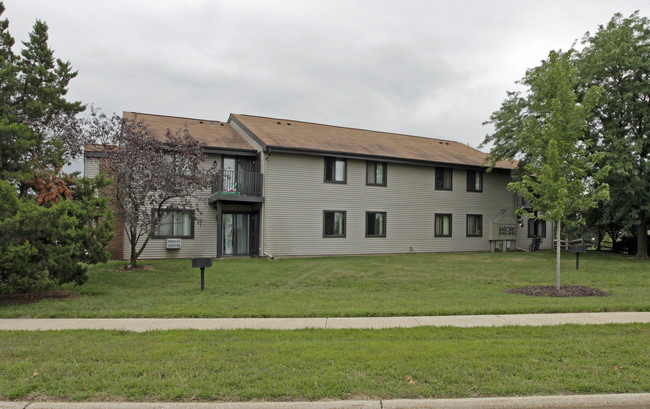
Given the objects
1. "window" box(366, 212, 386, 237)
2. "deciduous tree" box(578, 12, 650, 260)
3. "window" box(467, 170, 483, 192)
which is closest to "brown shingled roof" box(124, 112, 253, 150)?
"window" box(366, 212, 386, 237)

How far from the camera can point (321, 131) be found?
26.2 meters

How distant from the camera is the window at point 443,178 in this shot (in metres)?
25.7

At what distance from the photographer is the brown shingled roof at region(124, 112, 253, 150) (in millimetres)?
21406

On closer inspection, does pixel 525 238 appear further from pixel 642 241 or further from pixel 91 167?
pixel 91 167

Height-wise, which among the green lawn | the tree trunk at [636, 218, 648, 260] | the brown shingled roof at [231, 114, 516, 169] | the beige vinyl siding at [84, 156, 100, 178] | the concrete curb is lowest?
the green lawn

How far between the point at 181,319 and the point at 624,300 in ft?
29.6

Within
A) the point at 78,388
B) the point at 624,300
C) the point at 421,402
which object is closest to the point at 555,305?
the point at 624,300

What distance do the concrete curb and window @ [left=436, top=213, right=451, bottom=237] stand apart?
850 inches

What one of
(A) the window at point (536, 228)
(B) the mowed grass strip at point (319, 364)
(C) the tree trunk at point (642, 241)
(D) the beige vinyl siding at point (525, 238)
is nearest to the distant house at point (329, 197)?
(D) the beige vinyl siding at point (525, 238)

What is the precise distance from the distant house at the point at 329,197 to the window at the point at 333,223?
0.16 feet

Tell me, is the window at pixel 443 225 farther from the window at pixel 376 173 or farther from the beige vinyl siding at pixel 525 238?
the beige vinyl siding at pixel 525 238

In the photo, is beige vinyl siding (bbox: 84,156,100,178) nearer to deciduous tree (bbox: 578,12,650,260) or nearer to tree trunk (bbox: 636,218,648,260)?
deciduous tree (bbox: 578,12,650,260)

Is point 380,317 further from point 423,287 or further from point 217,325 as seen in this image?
point 423,287

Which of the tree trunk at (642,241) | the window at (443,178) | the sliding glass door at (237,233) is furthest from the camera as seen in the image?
the window at (443,178)
